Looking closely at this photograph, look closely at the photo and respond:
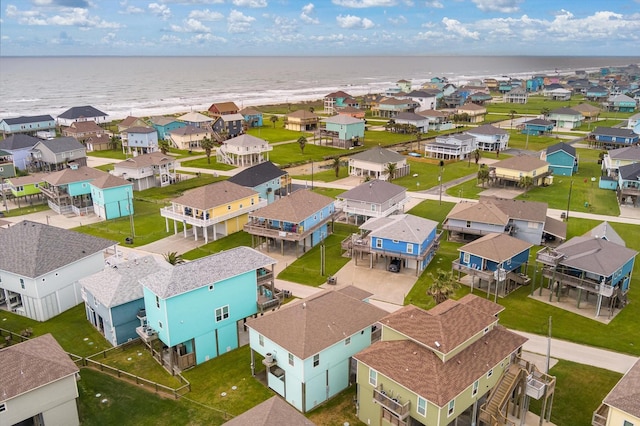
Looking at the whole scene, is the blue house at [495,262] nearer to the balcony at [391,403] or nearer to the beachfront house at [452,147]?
the balcony at [391,403]

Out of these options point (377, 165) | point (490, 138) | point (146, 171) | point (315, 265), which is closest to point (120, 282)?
point (315, 265)

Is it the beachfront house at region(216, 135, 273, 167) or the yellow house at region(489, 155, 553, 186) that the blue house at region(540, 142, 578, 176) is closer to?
the yellow house at region(489, 155, 553, 186)

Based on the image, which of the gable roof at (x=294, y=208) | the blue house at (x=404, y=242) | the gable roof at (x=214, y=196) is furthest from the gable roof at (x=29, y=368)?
the blue house at (x=404, y=242)

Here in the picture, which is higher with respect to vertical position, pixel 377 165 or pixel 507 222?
pixel 377 165

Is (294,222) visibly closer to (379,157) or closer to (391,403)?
(391,403)

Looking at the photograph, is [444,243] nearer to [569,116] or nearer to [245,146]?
[245,146]

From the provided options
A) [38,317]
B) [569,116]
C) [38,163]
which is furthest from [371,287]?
[569,116]
